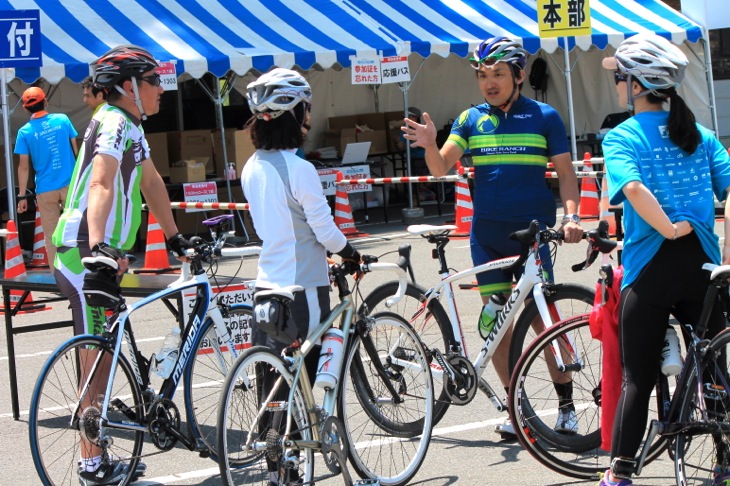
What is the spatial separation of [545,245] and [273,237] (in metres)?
1.56

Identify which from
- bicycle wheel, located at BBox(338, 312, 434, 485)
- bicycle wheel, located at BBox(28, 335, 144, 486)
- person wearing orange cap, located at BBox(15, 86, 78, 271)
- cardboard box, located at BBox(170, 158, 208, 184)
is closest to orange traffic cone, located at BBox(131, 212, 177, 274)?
person wearing orange cap, located at BBox(15, 86, 78, 271)

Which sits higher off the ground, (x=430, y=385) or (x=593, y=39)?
(x=593, y=39)

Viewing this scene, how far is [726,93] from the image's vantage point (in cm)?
2562

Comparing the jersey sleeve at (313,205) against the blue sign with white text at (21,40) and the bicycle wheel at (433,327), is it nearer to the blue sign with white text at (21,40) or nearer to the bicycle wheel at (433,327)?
the bicycle wheel at (433,327)

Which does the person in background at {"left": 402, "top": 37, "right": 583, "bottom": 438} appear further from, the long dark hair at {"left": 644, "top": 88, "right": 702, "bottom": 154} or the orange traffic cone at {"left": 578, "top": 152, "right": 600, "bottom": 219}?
the orange traffic cone at {"left": 578, "top": 152, "right": 600, "bottom": 219}

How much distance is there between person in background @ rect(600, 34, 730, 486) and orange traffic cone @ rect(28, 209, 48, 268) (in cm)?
1102

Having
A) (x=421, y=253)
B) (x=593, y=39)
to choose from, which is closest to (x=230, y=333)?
(x=421, y=253)

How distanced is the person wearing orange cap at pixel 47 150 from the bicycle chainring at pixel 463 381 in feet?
26.7

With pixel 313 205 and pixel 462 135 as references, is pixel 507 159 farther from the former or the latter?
pixel 313 205

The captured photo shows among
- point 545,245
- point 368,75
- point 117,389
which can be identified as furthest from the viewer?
point 368,75

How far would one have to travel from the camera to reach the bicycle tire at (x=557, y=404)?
5133 millimetres

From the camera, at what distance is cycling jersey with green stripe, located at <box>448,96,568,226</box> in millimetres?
5941

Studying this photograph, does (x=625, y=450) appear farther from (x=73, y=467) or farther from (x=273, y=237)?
(x=73, y=467)

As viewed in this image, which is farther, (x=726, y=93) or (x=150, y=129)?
(x=726, y=93)
